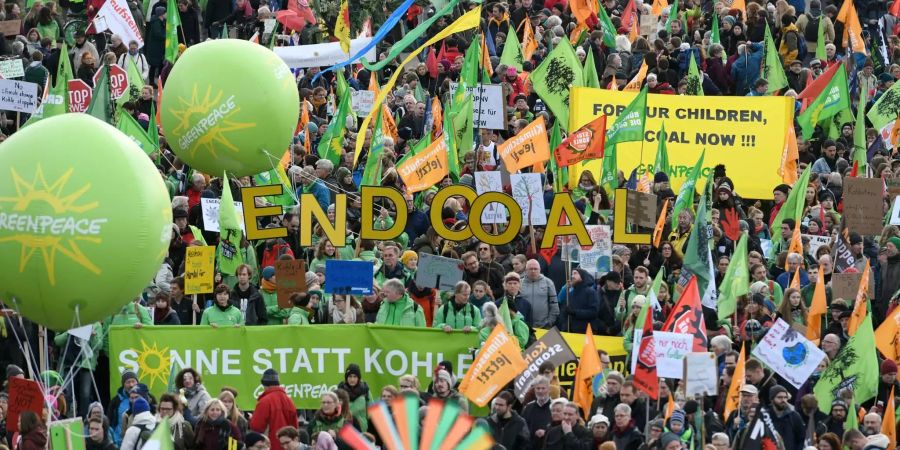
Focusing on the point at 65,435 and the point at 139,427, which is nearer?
the point at 65,435

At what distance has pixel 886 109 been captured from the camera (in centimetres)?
2516

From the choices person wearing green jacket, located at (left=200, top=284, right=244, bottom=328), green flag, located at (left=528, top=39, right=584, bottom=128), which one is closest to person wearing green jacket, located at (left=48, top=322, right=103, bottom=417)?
person wearing green jacket, located at (left=200, top=284, right=244, bottom=328)

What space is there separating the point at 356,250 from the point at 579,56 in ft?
24.3

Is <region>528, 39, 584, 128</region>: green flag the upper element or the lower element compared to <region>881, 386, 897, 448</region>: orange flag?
upper

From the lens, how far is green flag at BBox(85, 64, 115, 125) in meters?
22.6

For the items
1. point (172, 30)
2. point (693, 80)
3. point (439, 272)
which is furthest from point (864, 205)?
point (172, 30)

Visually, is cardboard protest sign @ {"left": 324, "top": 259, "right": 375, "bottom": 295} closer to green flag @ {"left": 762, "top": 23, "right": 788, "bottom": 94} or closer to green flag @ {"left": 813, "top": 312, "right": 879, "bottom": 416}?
green flag @ {"left": 813, "top": 312, "right": 879, "bottom": 416}

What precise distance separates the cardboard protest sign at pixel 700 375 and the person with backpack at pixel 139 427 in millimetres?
3825

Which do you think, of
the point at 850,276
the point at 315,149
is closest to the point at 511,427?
the point at 850,276

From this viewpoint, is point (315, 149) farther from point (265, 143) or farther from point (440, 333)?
point (440, 333)

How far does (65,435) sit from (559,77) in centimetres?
1062

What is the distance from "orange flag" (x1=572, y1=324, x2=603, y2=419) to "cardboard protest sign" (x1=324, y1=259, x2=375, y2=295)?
6.05ft

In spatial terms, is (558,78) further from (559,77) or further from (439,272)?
(439,272)

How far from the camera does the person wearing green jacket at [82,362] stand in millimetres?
18047
